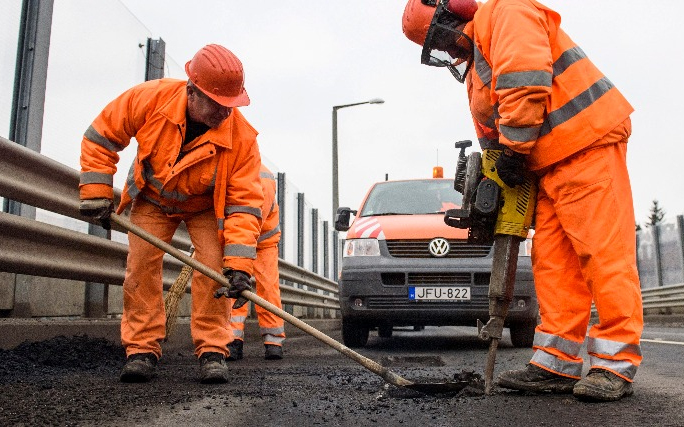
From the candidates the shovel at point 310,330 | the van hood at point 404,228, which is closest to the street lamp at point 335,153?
the van hood at point 404,228

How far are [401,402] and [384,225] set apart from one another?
3.66 m

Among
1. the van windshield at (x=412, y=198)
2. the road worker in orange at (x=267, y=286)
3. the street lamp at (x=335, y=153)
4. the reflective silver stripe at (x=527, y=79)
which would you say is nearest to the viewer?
the reflective silver stripe at (x=527, y=79)

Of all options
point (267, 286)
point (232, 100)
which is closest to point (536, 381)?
point (232, 100)

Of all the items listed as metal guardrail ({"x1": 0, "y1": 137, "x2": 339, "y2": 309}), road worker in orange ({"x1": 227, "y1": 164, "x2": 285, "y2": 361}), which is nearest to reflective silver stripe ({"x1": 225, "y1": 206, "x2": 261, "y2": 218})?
metal guardrail ({"x1": 0, "y1": 137, "x2": 339, "y2": 309})

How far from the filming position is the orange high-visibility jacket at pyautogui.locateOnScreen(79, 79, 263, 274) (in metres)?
3.54

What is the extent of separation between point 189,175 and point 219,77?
54 centimetres

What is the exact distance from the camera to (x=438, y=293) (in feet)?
19.3

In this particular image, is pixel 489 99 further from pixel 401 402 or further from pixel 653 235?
pixel 653 235

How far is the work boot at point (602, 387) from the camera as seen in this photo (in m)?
2.76

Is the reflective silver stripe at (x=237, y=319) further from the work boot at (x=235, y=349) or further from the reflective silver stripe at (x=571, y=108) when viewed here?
the reflective silver stripe at (x=571, y=108)

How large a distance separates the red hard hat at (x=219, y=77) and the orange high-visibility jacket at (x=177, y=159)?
186 millimetres

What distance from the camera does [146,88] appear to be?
3.64 meters

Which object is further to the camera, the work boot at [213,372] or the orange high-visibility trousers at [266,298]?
the orange high-visibility trousers at [266,298]

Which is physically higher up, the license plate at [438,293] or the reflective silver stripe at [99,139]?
the reflective silver stripe at [99,139]
